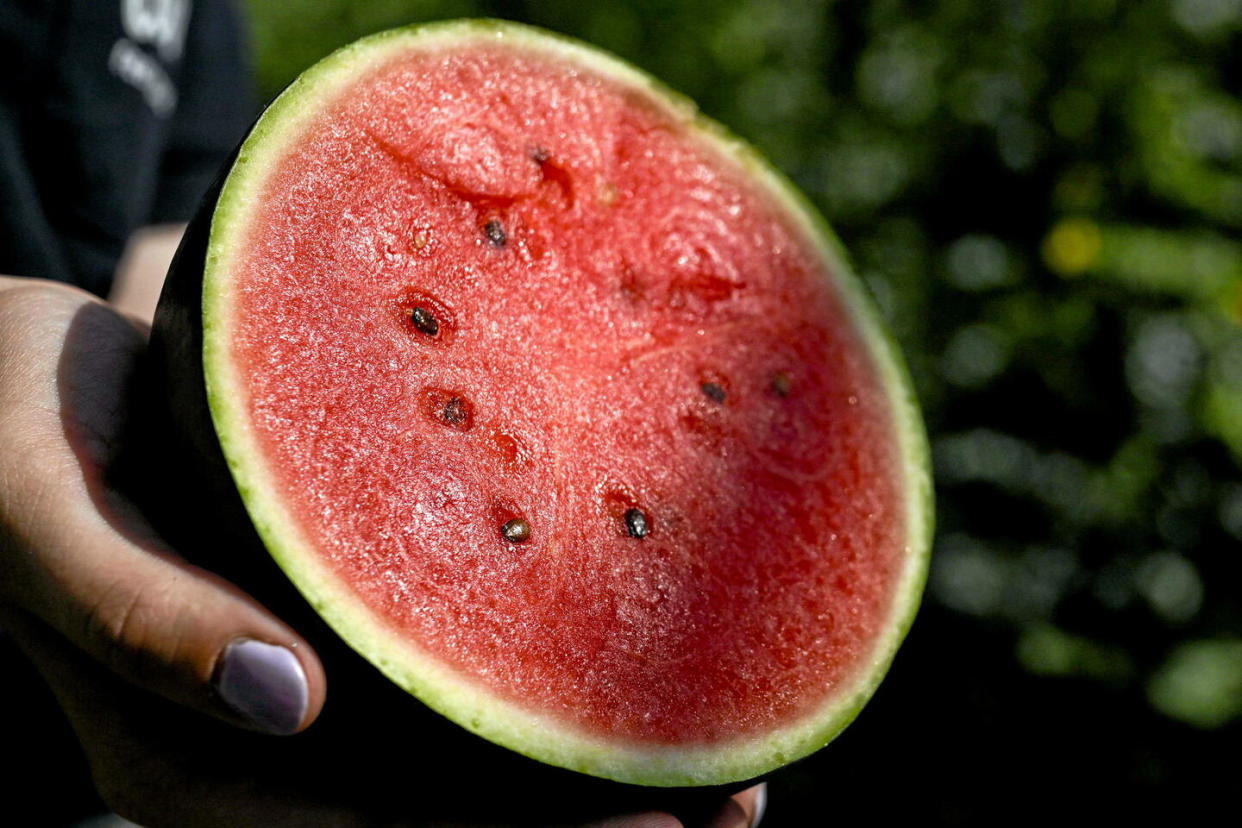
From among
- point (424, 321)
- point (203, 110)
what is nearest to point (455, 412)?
point (424, 321)

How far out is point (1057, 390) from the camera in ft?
9.06

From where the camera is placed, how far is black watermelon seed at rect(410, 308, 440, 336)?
136 centimetres

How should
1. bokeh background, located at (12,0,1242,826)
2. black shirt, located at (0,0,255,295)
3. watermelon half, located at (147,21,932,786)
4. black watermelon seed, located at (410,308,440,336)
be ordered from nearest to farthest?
1. watermelon half, located at (147,21,932,786)
2. black watermelon seed, located at (410,308,440,336)
3. black shirt, located at (0,0,255,295)
4. bokeh background, located at (12,0,1242,826)

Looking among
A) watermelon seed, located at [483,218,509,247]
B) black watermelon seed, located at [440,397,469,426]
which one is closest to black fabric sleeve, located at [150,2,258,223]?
watermelon seed, located at [483,218,509,247]

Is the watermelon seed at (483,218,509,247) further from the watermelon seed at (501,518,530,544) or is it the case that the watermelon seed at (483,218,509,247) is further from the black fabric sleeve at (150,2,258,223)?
the black fabric sleeve at (150,2,258,223)

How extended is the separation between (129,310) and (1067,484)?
2.13 metres

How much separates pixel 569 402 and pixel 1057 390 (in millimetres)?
1744

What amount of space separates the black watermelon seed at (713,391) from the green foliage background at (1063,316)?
1392mm

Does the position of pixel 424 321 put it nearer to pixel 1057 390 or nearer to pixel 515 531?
pixel 515 531

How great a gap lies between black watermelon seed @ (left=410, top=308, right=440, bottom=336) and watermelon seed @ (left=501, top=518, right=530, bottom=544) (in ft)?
0.84

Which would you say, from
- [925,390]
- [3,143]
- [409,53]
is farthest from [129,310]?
[925,390]

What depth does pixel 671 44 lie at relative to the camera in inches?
161

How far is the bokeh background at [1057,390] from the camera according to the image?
2.48 metres

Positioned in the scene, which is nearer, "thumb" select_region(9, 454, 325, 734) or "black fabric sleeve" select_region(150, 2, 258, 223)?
"thumb" select_region(9, 454, 325, 734)
